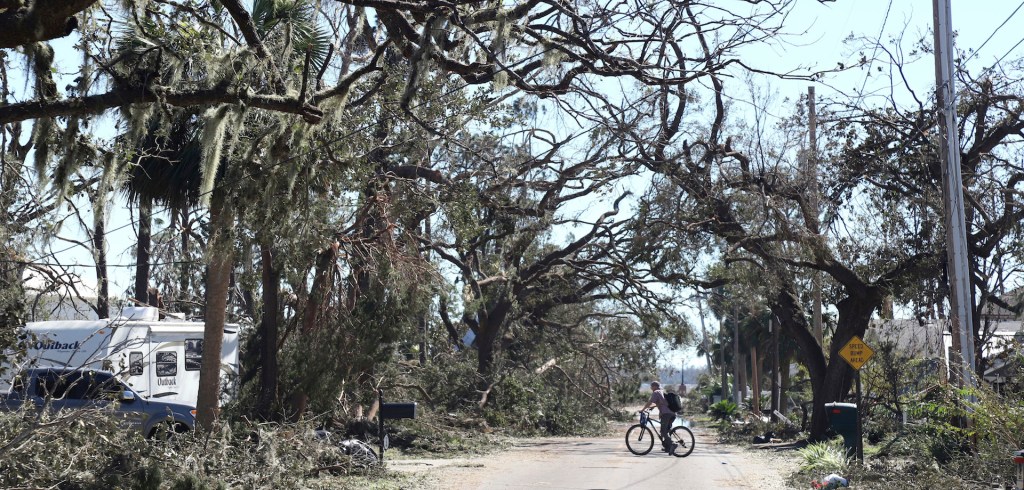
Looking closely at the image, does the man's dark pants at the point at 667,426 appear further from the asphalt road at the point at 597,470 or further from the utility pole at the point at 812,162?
the utility pole at the point at 812,162

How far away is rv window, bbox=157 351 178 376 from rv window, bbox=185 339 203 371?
27 centimetres

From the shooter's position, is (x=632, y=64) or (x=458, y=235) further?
(x=458, y=235)

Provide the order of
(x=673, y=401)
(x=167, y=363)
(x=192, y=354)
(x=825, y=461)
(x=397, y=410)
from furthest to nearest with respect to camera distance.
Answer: (x=673, y=401) → (x=192, y=354) → (x=167, y=363) → (x=825, y=461) → (x=397, y=410)

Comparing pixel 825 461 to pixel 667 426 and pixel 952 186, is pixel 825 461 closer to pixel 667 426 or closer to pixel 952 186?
pixel 952 186

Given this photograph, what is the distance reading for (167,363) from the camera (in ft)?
62.1

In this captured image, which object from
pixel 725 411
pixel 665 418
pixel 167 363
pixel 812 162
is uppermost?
pixel 812 162

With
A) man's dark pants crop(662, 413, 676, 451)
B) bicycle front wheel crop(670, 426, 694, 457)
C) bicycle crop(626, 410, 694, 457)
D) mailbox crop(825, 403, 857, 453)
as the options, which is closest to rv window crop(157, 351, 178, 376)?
bicycle crop(626, 410, 694, 457)

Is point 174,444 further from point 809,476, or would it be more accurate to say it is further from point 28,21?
point 809,476

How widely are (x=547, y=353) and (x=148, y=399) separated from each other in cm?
2110

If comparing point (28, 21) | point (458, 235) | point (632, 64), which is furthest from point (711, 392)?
point (28, 21)

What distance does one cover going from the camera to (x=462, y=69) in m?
10.9

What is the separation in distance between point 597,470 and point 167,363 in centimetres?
852

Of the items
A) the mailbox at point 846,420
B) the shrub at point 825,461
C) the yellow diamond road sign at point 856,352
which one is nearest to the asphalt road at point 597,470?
the shrub at point 825,461

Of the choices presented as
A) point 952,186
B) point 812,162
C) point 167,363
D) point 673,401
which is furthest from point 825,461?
point 167,363
